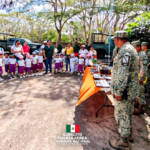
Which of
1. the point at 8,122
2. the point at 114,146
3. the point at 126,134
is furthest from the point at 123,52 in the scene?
the point at 8,122

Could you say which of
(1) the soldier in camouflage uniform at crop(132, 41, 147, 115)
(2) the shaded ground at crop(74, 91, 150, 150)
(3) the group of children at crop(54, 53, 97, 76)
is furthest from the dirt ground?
(3) the group of children at crop(54, 53, 97, 76)

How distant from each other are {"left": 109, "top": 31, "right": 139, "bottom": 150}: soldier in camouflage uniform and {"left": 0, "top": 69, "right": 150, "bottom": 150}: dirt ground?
43cm

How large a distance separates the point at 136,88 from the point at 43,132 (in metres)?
1.71

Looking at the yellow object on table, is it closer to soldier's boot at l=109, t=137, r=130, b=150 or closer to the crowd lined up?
soldier's boot at l=109, t=137, r=130, b=150

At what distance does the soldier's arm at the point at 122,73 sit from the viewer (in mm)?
2164

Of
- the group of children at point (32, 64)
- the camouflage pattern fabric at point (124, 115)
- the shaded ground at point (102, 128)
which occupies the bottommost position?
the shaded ground at point (102, 128)

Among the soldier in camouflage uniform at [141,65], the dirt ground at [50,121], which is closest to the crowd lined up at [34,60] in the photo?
the dirt ground at [50,121]

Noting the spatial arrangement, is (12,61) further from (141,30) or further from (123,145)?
(123,145)

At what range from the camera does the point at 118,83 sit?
223 centimetres

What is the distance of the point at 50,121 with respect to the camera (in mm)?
3248

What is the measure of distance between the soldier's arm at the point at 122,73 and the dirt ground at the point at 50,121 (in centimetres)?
97

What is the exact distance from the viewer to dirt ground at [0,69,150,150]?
8.48ft

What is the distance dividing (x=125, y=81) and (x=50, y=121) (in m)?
1.78

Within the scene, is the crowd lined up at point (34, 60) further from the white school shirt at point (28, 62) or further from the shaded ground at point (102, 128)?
the shaded ground at point (102, 128)
